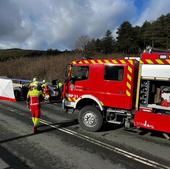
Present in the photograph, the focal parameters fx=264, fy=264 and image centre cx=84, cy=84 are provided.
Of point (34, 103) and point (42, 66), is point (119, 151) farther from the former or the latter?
point (42, 66)

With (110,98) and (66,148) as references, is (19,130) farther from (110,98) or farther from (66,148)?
(110,98)

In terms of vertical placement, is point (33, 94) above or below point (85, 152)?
above

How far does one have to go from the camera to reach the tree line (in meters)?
47.9

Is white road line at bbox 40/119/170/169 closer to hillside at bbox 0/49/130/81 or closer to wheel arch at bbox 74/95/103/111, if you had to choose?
wheel arch at bbox 74/95/103/111

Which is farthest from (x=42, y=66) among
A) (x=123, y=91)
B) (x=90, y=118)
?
(x=123, y=91)

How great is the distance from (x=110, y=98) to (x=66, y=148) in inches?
99.4

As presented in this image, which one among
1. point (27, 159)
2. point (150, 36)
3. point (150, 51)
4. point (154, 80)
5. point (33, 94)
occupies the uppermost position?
point (150, 36)

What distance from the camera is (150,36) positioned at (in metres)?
49.2

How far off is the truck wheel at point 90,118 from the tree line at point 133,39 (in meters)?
37.5

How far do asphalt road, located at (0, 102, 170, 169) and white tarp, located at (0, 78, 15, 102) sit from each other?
7.10 meters

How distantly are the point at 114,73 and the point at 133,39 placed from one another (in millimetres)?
45431

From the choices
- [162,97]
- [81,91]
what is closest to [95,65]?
[81,91]

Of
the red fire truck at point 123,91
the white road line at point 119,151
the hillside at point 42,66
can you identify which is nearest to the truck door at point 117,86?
the red fire truck at point 123,91

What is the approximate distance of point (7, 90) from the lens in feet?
57.3
